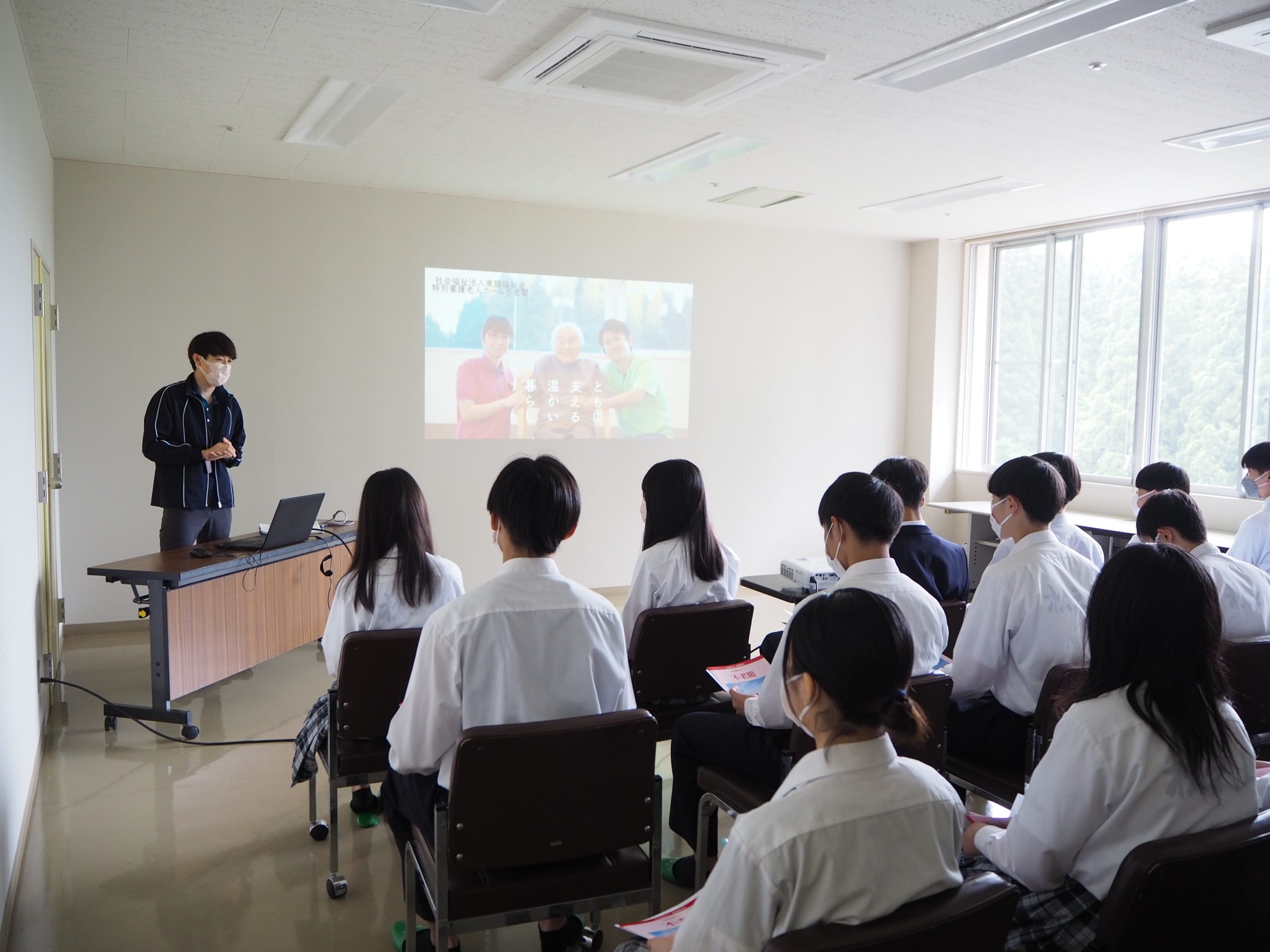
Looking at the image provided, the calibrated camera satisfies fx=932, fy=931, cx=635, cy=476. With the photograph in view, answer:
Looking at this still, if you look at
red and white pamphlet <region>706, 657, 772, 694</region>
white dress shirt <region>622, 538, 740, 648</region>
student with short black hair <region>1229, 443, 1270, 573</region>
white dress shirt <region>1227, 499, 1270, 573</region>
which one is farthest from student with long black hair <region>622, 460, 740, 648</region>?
white dress shirt <region>1227, 499, 1270, 573</region>

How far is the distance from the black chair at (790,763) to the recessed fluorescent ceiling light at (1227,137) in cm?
348

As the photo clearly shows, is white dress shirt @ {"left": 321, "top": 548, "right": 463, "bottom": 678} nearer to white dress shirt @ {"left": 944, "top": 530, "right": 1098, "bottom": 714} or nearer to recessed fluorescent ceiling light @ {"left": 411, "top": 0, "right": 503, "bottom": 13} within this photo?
white dress shirt @ {"left": 944, "top": 530, "right": 1098, "bottom": 714}

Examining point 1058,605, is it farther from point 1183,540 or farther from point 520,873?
point 520,873

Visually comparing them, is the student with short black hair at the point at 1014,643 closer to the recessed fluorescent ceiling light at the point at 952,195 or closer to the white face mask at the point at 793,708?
the white face mask at the point at 793,708

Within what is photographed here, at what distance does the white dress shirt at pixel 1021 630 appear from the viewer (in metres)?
2.48

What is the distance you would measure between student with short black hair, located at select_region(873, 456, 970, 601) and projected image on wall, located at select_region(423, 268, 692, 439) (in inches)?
140

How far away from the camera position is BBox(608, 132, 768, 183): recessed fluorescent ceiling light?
15.4 feet

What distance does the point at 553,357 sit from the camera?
6.58 meters

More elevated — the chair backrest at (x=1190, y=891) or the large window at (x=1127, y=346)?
the large window at (x=1127, y=346)

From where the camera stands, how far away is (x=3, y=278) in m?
2.89

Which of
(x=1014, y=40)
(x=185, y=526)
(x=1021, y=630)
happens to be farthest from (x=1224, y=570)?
(x=185, y=526)

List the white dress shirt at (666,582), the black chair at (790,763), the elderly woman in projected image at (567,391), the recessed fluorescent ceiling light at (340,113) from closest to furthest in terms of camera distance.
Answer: the black chair at (790,763), the white dress shirt at (666,582), the recessed fluorescent ceiling light at (340,113), the elderly woman in projected image at (567,391)

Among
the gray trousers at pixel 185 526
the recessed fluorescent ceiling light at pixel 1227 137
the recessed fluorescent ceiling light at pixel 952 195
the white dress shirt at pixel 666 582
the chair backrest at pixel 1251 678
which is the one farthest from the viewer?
the recessed fluorescent ceiling light at pixel 952 195

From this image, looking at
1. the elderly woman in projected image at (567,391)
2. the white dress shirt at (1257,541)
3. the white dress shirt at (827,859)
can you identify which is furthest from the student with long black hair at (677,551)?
the elderly woman in projected image at (567,391)
